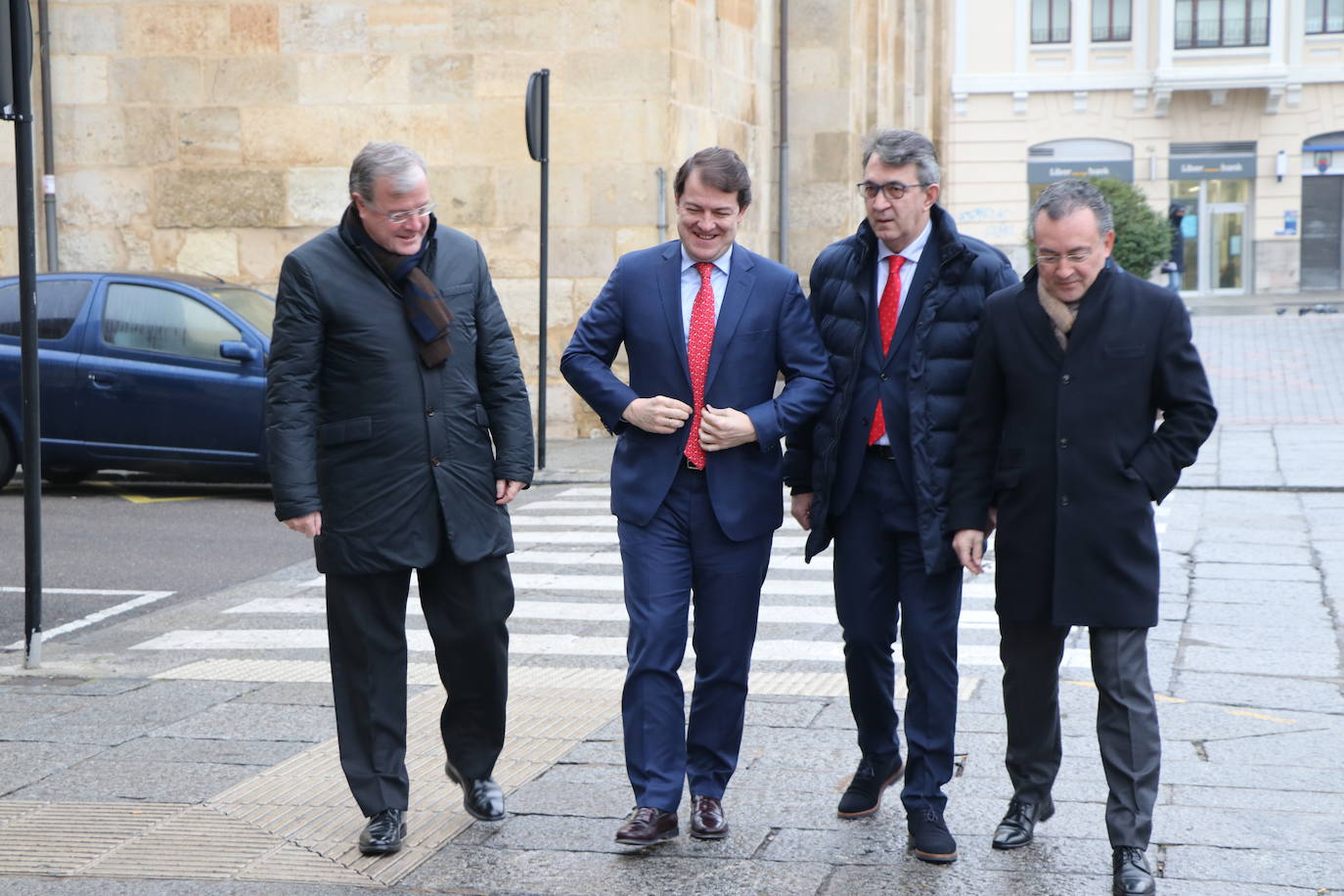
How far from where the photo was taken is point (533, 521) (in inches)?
457

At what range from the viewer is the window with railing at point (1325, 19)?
41.9 meters

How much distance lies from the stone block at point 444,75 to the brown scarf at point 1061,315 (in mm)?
12478

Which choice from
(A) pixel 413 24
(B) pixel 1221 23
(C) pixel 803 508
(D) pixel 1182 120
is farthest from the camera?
(B) pixel 1221 23

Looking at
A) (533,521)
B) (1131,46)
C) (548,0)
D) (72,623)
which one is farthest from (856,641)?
(1131,46)

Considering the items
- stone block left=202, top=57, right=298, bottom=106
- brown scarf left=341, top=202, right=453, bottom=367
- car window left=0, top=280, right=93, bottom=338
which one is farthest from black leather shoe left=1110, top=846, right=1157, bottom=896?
stone block left=202, top=57, right=298, bottom=106

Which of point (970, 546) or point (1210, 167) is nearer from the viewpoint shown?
point (970, 546)

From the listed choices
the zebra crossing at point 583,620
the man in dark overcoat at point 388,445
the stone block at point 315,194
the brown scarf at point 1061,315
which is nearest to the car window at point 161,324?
the zebra crossing at point 583,620

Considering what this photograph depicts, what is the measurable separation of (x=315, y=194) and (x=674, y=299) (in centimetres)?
1233

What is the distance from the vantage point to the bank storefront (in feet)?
137

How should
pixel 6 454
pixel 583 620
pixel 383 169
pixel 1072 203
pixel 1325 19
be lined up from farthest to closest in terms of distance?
pixel 1325 19 < pixel 6 454 < pixel 583 620 < pixel 383 169 < pixel 1072 203

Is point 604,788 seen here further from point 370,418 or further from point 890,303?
point 890,303

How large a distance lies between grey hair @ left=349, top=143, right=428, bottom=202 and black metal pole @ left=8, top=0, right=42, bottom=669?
2.81 metres

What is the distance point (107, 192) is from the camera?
16.8 meters

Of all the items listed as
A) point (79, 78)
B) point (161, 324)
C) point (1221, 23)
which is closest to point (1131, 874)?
point (161, 324)
